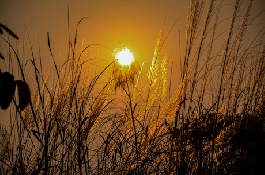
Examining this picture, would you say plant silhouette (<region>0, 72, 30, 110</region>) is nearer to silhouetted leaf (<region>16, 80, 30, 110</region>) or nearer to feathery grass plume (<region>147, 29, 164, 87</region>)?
silhouetted leaf (<region>16, 80, 30, 110</region>)

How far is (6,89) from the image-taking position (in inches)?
31.5

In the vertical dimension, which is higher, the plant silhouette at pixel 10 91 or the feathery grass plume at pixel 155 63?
the feathery grass plume at pixel 155 63

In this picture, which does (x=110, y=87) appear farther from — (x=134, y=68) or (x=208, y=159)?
(x=208, y=159)

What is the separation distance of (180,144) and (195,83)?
0.50m

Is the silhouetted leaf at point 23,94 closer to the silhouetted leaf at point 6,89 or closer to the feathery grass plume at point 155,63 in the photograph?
the silhouetted leaf at point 6,89

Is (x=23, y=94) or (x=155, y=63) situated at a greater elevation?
(x=155, y=63)

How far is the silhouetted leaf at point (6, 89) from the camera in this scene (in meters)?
0.77

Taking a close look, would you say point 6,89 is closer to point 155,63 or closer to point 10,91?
point 10,91

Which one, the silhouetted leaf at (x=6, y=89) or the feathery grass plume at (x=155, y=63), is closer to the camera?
the silhouetted leaf at (x=6, y=89)

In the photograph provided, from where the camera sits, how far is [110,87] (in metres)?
2.09

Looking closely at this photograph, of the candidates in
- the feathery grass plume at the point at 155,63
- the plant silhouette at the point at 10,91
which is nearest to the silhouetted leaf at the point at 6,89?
the plant silhouette at the point at 10,91

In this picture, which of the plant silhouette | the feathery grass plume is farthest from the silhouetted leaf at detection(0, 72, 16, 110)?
the feathery grass plume

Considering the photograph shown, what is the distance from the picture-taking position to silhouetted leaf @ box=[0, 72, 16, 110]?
2.51 feet

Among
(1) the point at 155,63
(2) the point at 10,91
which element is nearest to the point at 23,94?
(2) the point at 10,91
